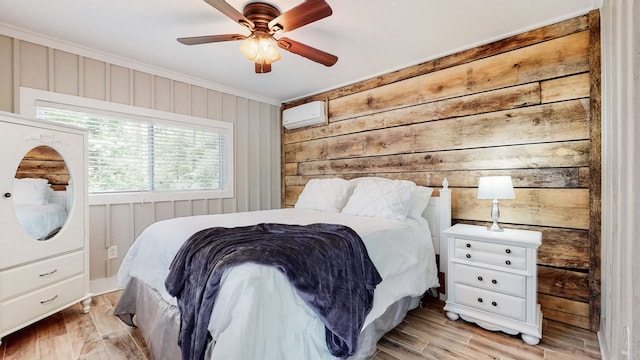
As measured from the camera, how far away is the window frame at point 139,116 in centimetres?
244

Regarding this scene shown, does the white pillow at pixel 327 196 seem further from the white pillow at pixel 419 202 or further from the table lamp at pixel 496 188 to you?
the table lamp at pixel 496 188

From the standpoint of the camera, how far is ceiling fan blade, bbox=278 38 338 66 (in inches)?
79.8

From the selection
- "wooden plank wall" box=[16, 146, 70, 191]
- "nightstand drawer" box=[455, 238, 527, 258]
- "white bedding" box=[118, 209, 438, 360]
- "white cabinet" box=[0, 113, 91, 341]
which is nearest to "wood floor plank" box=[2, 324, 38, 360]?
"white cabinet" box=[0, 113, 91, 341]

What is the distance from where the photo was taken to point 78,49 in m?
2.60

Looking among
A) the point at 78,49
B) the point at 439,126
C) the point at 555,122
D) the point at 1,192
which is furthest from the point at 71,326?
the point at 555,122

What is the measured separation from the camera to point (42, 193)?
6.86 feet

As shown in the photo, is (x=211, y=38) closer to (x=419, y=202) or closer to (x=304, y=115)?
(x=304, y=115)

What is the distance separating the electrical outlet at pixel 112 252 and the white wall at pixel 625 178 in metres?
3.61

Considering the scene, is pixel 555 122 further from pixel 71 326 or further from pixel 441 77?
pixel 71 326

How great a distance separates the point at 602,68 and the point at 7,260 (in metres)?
4.12

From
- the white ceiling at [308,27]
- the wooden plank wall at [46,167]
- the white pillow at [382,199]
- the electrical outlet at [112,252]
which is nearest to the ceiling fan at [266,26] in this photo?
the white ceiling at [308,27]

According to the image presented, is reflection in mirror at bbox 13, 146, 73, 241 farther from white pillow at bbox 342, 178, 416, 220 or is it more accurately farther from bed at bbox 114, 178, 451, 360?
white pillow at bbox 342, 178, 416, 220

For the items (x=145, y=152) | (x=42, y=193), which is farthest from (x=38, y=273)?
(x=145, y=152)

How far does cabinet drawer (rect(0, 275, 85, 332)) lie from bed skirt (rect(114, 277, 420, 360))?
52cm
